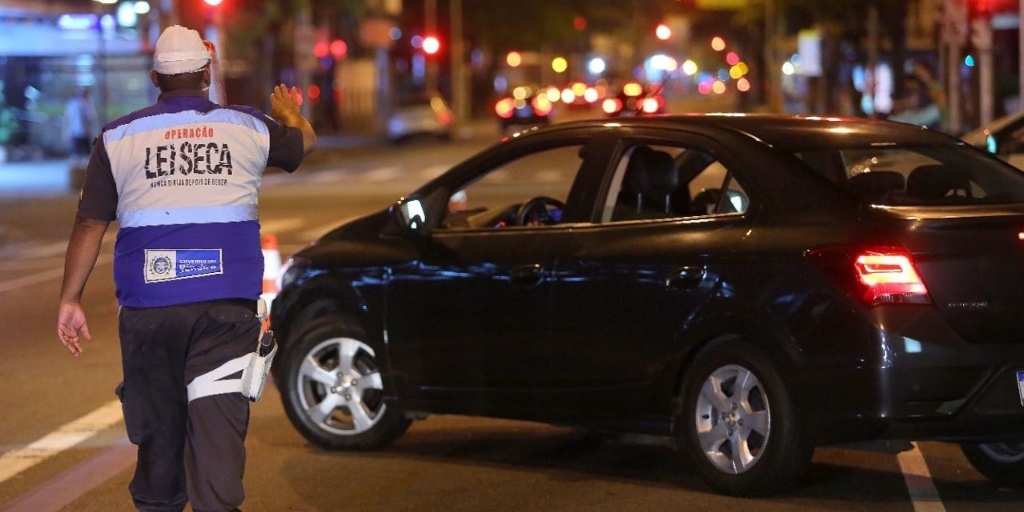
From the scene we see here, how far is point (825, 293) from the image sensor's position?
6422 millimetres

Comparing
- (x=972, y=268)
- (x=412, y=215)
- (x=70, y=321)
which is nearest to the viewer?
(x=70, y=321)

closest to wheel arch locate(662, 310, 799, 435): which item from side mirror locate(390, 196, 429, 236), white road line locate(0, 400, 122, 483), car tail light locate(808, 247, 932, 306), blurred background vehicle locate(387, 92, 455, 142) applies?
car tail light locate(808, 247, 932, 306)

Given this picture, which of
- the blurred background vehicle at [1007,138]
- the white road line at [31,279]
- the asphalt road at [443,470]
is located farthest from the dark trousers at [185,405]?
the white road line at [31,279]

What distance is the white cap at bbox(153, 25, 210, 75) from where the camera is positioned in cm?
546

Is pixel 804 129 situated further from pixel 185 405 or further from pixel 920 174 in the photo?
pixel 185 405

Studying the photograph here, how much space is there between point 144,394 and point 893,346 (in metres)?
2.76

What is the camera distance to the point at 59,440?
8844 millimetres

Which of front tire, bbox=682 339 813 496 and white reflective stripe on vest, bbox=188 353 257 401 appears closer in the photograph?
white reflective stripe on vest, bbox=188 353 257 401

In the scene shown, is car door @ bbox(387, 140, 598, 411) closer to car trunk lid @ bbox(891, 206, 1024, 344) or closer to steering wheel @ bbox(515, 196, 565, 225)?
steering wheel @ bbox(515, 196, 565, 225)

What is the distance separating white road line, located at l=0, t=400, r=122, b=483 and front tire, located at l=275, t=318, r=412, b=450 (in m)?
1.29

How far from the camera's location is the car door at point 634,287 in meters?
6.90

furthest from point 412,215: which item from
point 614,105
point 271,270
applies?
point 614,105

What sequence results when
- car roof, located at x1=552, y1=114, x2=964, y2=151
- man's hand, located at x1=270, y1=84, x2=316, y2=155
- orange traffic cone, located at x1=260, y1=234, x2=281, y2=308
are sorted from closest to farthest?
man's hand, located at x1=270, y1=84, x2=316, y2=155, car roof, located at x1=552, y1=114, x2=964, y2=151, orange traffic cone, located at x1=260, y1=234, x2=281, y2=308

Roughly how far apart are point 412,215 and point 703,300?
1.66 metres
